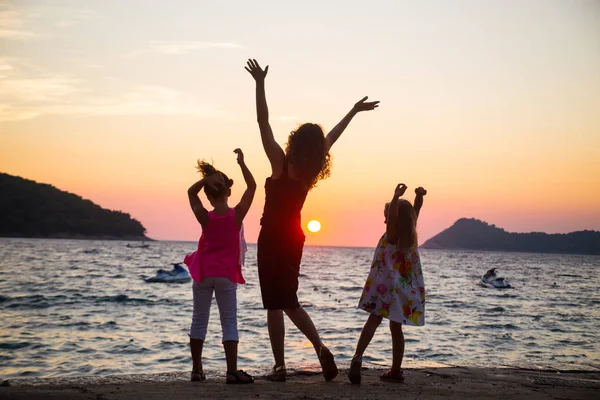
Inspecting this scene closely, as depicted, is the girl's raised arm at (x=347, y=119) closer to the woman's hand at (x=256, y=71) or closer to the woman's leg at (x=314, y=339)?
the woman's hand at (x=256, y=71)

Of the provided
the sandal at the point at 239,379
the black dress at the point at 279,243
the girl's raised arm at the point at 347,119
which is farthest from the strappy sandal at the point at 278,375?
the girl's raised arm at the point at 347,119

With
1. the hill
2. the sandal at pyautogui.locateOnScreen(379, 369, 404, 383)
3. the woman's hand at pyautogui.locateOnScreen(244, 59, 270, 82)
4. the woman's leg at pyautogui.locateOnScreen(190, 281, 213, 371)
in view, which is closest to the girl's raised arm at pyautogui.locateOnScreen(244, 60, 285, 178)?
the woman's hand at pyautogui.locateOnScreen(244, 59, 270, 82)

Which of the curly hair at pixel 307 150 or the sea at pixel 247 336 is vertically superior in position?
the curly hair at pixel 307 150

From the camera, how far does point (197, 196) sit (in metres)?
5.22

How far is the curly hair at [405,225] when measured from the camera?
5523 mm

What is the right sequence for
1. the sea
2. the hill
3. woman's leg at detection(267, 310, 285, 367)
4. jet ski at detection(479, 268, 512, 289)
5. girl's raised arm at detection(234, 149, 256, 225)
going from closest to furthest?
woman's leg at detection(267, 310, 285, 367)
girl's raised arm at detection(234, 149, 256, 225)
the sea
jet ski at detection(479, 268, 512, 289)
the hill

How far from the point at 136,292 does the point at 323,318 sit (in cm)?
1132

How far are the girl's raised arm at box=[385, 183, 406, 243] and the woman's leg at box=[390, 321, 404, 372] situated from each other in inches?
30.7

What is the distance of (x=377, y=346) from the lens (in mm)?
11555

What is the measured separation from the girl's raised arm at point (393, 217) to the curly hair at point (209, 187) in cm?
145

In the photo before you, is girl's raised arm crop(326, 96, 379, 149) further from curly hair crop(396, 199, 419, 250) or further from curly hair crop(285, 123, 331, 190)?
curly hair crop(396, 199, 419, 250)

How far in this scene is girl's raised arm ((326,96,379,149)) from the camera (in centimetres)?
529

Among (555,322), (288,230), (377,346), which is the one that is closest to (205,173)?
(288,230)

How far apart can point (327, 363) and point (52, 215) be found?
167582 millimetres
